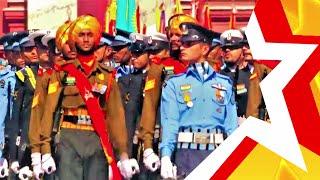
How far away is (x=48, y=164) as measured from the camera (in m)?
7.77

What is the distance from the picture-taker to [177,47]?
9.05 m

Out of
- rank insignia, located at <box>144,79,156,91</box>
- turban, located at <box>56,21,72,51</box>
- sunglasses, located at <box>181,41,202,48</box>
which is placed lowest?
rank insignia, located at <box>144,79,156,91</box>

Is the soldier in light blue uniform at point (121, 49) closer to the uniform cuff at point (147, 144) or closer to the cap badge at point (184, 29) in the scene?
the uniform cuff at point (147, 144)

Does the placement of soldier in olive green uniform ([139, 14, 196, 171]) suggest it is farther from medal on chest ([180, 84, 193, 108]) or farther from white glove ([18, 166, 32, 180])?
white glove ([18, 166, 32, 180])

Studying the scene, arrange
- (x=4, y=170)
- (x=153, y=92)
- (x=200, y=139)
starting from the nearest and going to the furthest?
(x=200, y=139) → (x=153, y=92) → (x=4, y=170)

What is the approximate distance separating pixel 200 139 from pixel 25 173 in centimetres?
199

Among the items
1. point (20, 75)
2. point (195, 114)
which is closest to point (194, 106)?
point (195, 114)

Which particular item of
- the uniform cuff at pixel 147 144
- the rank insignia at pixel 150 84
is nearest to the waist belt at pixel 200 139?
the uniform cuff at pixel 147 144

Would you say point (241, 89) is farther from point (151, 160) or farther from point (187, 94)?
point (187, 94)

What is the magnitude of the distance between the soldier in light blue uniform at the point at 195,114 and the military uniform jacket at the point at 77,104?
0.42 metres

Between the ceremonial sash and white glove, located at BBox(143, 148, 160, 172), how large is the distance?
0.32 metres

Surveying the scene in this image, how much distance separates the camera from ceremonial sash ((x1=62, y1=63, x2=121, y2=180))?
7.72 metres

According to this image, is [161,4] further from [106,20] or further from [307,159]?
[307,159]
